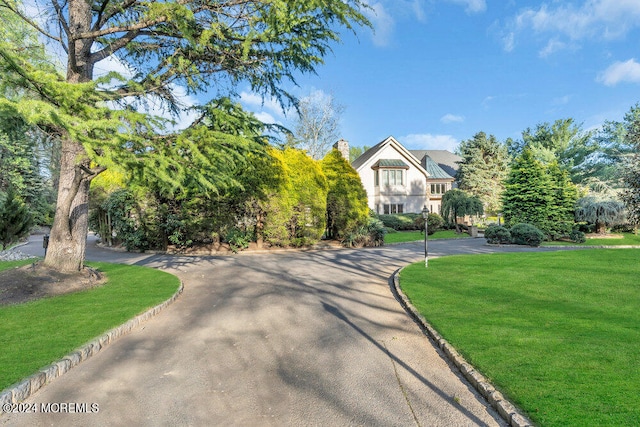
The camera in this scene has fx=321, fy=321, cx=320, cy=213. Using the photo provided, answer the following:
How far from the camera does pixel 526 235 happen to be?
18391 millimetres

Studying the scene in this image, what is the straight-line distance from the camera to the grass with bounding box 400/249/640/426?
3065 millimetres

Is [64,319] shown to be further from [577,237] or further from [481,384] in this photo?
[577,237]

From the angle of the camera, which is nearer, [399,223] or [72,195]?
[72,195]

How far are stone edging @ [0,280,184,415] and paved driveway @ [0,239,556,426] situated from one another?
92mm

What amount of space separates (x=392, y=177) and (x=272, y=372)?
1266 inches

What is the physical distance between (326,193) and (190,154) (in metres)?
10.3

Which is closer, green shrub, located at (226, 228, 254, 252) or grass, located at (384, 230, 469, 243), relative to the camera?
green shrub, located at (226, 228, 254, 252)

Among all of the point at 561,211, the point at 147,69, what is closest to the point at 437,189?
the point at 561,211

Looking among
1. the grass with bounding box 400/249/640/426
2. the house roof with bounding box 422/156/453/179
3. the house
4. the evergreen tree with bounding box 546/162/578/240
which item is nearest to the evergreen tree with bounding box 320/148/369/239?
the grass with bounding box 400/249/640/426

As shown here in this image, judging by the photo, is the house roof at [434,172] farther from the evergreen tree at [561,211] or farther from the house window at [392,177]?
the evergreen tree at [561,211]

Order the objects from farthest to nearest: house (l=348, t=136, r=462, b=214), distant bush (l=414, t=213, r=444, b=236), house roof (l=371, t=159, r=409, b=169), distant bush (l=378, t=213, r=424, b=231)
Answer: house (l=348, t=136, r=462, b=214) → house roof (l=371, t=159, r=409, b=169) → distant bush (l=378, t=213, r=424, b=231) → distant bush (l=414, t=213, r=444, b=236)

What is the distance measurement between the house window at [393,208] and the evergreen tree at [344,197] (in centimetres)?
1589

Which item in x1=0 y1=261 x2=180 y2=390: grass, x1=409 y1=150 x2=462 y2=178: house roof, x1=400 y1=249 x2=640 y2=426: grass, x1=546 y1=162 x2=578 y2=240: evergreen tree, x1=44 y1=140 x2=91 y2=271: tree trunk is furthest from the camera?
x1=409 y1=150 x2=462 y2=178: house roof

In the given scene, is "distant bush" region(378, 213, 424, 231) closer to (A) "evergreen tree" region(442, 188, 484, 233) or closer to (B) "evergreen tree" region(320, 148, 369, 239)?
(A) "evergreen tree" region(442, 188, 484, 233)
